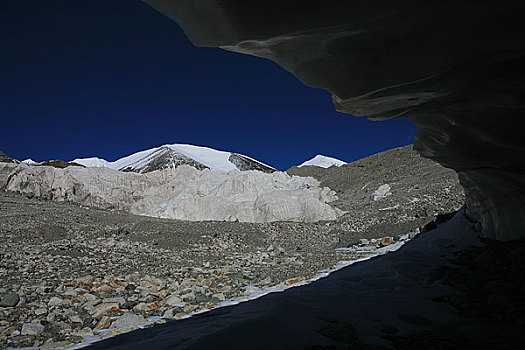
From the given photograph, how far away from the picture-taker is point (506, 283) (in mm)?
3512

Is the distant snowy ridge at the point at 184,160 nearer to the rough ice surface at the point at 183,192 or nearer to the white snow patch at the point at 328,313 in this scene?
the rough ice surface at the point at 183,192

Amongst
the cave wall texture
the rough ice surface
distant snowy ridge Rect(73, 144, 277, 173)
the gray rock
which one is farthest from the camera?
distant snowy ridge Rect(73, 144, 277, 173)

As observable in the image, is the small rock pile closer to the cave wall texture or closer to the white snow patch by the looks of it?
the white snow patch

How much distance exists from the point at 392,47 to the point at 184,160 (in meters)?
39.9

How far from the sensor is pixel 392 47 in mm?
1947

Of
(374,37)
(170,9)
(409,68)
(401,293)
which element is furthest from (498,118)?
(170,9)

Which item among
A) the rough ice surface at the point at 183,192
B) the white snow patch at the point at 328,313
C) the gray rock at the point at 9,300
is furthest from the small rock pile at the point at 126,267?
the rough ice surface at the point at 183,192

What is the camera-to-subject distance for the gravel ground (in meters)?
4.02

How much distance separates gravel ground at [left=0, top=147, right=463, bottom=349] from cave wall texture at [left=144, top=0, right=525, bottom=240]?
349cm

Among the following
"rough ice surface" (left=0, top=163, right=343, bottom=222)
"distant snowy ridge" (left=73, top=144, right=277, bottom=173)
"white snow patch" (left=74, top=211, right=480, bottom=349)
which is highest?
"distant snowy ridge" (left=73, top=144, right=277, bottom=173)

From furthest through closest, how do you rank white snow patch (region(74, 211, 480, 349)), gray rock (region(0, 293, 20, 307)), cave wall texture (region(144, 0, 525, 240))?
gray rock (region(0, 293, 20, 307)), white snow patch (region(74, 211, 480, 349)), cave wall texture (region(144, 0, 525, 240))

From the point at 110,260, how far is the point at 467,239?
305 inches

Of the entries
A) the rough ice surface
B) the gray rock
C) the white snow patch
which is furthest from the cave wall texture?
the rough ice surface

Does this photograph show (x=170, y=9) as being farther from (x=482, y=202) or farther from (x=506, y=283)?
(x=482, y=202)
